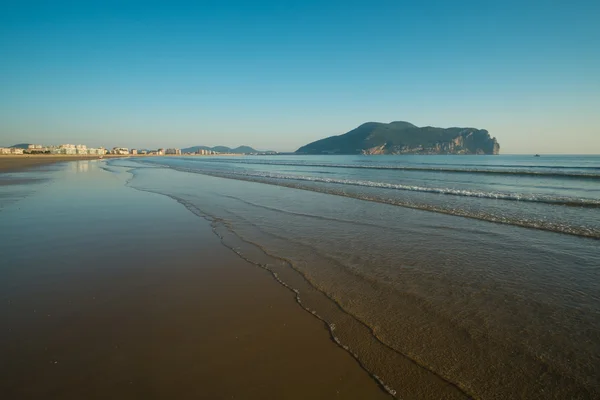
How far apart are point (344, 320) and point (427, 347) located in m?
1.18

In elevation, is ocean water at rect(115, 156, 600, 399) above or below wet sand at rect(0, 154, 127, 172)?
below

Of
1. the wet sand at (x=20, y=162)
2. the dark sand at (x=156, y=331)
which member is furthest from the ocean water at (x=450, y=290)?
the wet sand at (x=20, y=162)

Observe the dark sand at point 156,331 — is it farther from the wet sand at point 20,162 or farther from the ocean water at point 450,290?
the wet sand at point 20,162

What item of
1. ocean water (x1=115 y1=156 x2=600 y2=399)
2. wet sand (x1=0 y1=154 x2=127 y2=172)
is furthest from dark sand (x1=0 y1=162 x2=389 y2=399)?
wet sand (x1=0 y1=154 x2=127 y2=172)

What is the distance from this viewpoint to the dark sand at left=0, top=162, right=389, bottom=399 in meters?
3.05

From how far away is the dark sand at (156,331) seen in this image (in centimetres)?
305

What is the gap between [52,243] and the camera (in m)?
8.02

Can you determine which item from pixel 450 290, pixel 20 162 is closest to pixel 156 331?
pixel 450 290

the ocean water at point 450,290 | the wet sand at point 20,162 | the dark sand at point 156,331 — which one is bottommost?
the dark sand at point 156,331

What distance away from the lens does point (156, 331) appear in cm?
402

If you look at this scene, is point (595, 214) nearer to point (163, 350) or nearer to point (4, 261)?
point (163, 350)

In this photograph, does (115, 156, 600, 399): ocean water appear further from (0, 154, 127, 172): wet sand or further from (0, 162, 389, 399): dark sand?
(0, 154, 127, 172): wet sand

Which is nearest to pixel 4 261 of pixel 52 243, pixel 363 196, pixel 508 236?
pixel 52 243

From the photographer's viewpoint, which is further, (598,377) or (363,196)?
(363,196)
